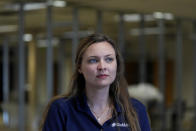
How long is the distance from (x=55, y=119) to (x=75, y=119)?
83mm

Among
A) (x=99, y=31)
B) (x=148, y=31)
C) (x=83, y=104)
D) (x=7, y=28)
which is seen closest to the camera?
(x=83, y=104)

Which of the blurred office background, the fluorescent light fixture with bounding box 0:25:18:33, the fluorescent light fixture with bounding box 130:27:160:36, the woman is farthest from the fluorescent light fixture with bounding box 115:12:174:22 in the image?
the woman

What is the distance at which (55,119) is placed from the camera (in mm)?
1735

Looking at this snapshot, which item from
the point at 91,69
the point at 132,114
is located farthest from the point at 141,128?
the point at 91,69

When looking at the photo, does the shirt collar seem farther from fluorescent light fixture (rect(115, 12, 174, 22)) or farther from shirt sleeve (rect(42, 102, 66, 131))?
fluorescent light fixture (rect(115, 12, 174, 22))

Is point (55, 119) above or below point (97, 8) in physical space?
below

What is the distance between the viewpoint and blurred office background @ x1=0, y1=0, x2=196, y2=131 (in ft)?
24.3

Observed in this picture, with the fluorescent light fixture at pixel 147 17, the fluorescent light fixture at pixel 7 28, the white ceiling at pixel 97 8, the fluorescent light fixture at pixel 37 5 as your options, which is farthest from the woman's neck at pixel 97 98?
the fluorescent light fixture at pixel 7 28

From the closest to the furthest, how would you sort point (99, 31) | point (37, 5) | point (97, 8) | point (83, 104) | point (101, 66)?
point (101, 66) → point (83, 104) → point (37, 5) → point (97, 8) → point (99, 31)

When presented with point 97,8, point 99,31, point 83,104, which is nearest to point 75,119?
point 83,104

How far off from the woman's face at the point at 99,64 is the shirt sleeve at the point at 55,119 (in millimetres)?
173

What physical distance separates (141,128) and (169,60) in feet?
49.7

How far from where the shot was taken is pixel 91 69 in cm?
169

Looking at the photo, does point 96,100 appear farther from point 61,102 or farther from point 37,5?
point 37,5
